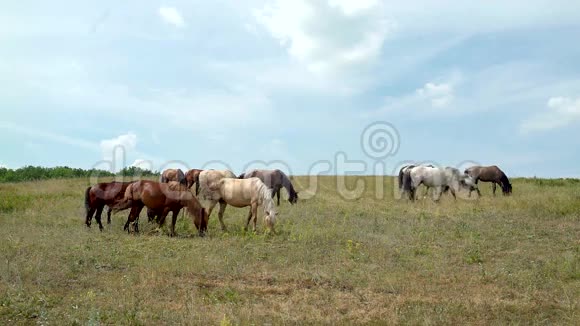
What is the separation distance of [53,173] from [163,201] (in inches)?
1218

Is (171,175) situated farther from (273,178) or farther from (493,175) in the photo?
(493,175)

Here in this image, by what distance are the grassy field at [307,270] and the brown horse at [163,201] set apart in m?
0.63

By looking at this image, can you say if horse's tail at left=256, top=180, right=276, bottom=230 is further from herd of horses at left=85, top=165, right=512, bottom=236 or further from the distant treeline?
the distant treeline

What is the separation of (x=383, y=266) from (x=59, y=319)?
656 centimetres

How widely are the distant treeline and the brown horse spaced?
2625 centimetres

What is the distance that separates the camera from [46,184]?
3133cm

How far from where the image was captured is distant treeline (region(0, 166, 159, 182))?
1636 inches

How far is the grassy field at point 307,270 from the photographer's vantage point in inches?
325

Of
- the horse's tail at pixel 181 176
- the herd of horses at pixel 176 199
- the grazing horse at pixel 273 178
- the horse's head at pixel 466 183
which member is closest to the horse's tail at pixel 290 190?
the grazing horse at pixel 273 178

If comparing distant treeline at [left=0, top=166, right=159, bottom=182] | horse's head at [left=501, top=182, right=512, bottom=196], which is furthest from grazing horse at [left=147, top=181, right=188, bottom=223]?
distant treeline at [left=0, top=166, right=159, bottom=182]

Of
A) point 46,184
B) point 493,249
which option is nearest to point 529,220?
point 493,249

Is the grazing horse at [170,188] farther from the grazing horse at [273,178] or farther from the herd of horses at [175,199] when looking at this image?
the grazing horse at [273,178]

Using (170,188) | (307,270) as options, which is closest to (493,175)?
(170,188)

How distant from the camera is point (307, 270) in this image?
10898mm
